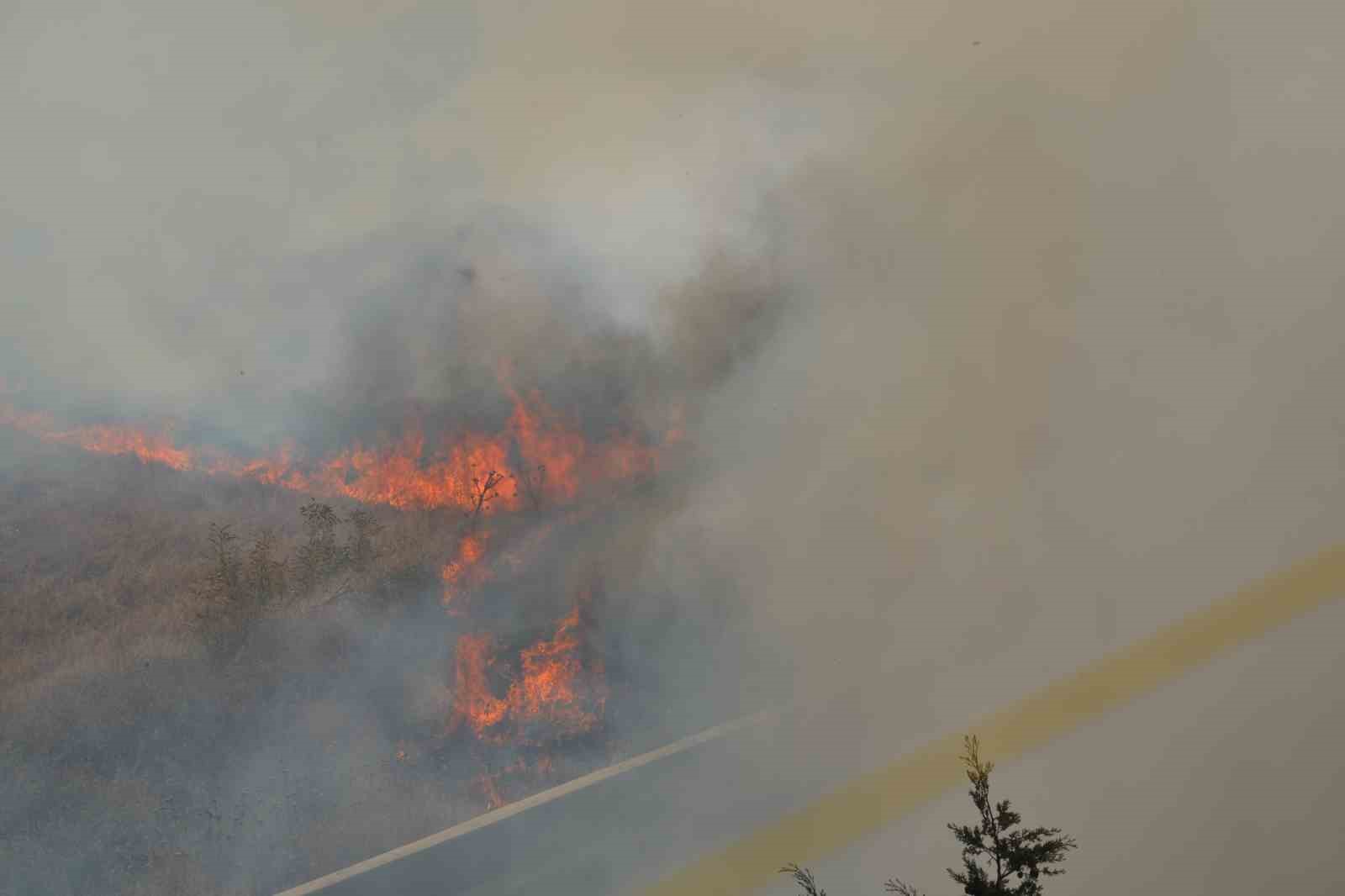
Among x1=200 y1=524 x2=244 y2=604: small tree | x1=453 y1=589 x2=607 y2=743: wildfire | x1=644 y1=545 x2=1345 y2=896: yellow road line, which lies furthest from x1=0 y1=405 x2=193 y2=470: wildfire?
x1=644 y1=545 x2=1345 y2=896: yellow road line

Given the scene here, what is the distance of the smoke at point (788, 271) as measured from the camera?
2.76 m

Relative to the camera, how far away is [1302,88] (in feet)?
13.7

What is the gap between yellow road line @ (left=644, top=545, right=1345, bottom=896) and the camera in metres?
3.05

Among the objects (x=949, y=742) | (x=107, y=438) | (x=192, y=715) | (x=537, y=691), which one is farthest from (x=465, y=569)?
(x=949, y=742)

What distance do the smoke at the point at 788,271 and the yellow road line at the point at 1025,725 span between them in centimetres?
8

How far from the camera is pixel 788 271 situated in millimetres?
3656

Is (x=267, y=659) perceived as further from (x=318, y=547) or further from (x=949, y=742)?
(x=949, y=742)

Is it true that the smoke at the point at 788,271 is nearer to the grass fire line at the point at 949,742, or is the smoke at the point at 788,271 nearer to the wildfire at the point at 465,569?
the grass fire line at the point at 949,742

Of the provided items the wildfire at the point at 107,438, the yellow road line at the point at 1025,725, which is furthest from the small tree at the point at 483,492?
the yellow road line at the point at 1025,725

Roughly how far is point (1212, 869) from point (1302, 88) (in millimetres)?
2793

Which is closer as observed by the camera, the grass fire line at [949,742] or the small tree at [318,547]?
the small tree at [318,547]

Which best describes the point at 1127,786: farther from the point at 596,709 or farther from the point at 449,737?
the point at 449,737

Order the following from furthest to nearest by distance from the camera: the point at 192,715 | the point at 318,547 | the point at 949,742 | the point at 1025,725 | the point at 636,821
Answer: the point at 1025,725 → the point at 949,742 → the point at 636,821 → the point at 318,547 → the point at 192,715

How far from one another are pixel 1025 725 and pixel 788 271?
1.62 metres
